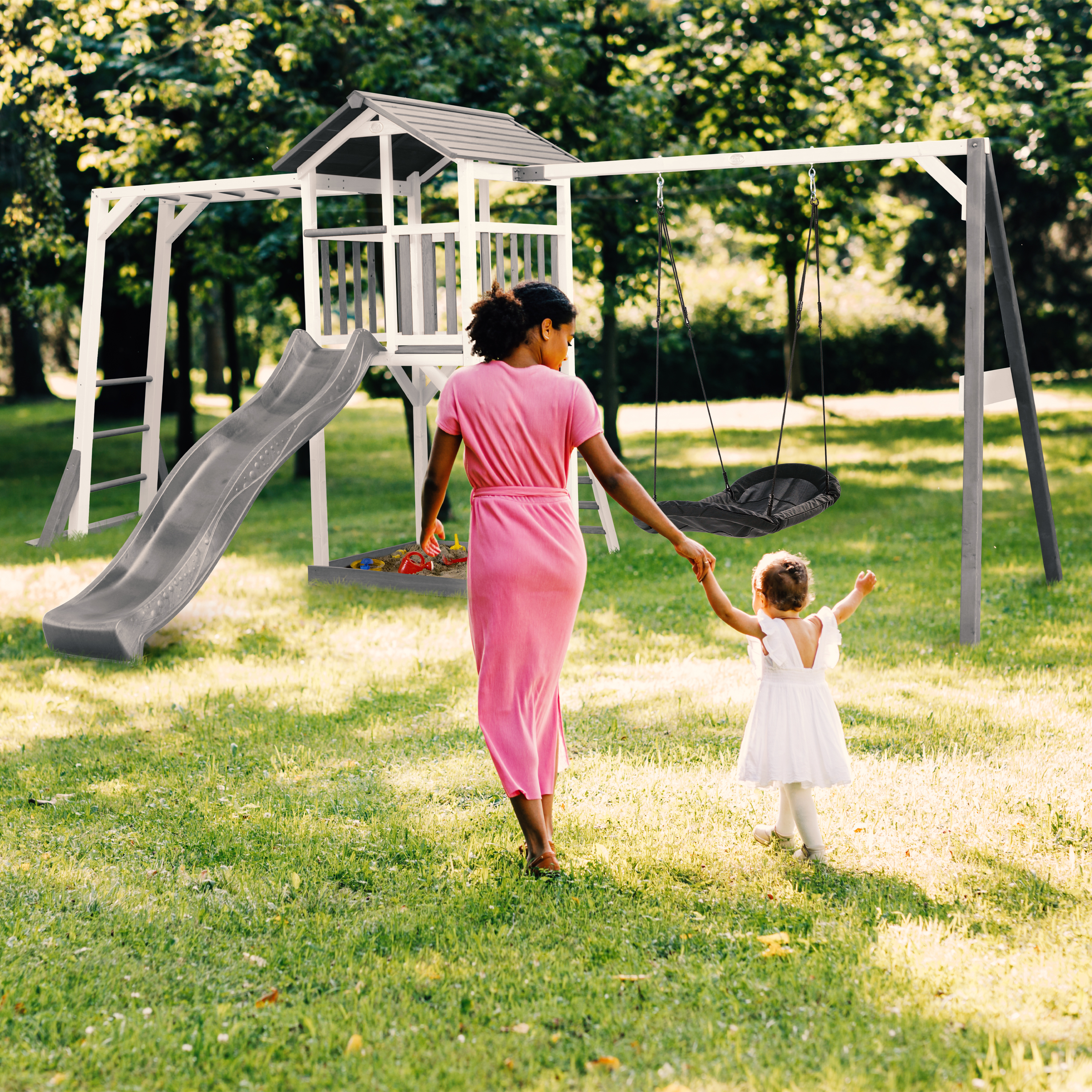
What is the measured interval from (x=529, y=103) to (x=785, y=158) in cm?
654

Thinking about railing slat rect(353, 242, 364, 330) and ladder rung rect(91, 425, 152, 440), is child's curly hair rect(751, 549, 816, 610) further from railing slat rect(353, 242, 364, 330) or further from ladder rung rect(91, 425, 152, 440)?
ladder rung rect(91, 425, 152, 440)

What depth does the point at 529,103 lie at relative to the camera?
13359 millimetres

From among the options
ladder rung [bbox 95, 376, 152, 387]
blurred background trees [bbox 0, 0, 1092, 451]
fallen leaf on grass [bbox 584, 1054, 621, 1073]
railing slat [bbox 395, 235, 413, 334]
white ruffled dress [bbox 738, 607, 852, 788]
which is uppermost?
blurred background trees [bbox 0, 0, 1092, 451]

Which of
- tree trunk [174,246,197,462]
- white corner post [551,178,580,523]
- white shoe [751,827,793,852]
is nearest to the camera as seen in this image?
white shoe [751,827,793,852]

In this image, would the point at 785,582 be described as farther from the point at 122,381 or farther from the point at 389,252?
the point at 122,381

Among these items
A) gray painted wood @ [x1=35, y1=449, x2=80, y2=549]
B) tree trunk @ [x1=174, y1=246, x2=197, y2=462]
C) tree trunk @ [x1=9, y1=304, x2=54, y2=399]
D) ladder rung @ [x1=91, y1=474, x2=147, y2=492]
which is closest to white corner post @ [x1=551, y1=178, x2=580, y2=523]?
ladder rung @ [x1=91, y1=474, x2=147, y2=492]

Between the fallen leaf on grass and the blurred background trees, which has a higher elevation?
the blurred background trees

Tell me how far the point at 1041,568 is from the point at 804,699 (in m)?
6.26

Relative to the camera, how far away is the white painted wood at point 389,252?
880 cm

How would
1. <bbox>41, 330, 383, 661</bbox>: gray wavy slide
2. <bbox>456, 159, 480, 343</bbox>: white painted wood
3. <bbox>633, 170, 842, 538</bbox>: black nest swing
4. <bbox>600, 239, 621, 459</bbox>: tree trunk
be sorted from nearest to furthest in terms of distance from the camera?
<bbox>633, 170, 842, 538</bbox>: black nest swing
<bbox>41, 330, 383, 661</bbox>: gray wavy slide
<bbox>456, 159, 480, 343</bbox>: white painted wood
<bbox>600, 239, 621, 459</bbox>: tree trunk

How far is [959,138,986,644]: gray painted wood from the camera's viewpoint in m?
7.25

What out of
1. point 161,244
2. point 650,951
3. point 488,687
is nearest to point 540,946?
point 650,951

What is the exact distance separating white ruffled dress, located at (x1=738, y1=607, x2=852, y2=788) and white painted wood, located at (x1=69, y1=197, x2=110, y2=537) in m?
7.35

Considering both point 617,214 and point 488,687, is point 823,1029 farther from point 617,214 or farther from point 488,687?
point 617,214
